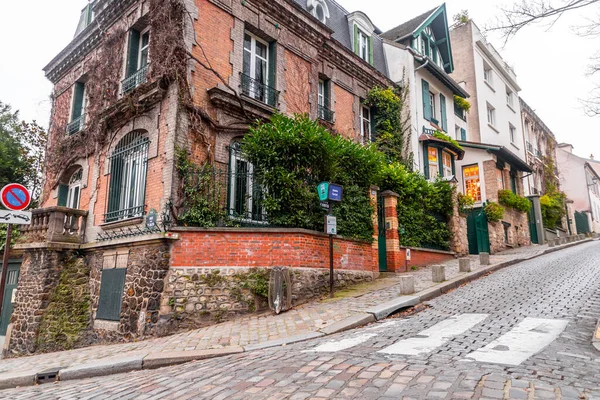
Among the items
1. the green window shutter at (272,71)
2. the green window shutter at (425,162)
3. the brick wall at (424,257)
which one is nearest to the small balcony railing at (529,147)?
the green window shutter at (425,162)

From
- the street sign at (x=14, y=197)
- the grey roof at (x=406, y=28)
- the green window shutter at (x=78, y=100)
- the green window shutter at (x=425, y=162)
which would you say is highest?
the grey roof at (x=406, y=28)

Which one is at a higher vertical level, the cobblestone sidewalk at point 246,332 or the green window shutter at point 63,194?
the green window shutter at point 63,194

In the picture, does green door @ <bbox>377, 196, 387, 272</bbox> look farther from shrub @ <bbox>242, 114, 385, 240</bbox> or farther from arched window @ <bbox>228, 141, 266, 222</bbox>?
arched window @ <bbox>228, 141, 266, 222</bbox>

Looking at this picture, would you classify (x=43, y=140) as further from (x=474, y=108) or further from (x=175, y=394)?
(x=474, y=108)

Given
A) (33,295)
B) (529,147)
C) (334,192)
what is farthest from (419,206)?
(529,147)

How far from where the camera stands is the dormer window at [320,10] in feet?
49.0

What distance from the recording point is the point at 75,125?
13633 mm

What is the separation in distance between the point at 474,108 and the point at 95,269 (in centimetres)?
2173

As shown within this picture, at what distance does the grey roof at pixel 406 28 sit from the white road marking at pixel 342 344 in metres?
17.0

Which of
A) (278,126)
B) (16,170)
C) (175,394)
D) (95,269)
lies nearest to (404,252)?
(278,126)

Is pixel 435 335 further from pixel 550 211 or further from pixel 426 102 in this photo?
pixel 550 211

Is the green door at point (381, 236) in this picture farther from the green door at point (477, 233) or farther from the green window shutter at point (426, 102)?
the green window shutter at point (426, 102)

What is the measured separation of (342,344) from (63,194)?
11.9 metres

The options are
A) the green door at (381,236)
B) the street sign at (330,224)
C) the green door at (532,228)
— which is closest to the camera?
the street sign at (330,224)
